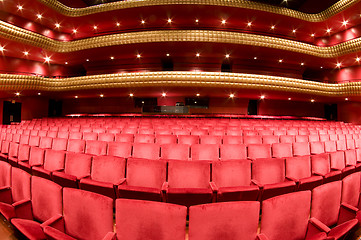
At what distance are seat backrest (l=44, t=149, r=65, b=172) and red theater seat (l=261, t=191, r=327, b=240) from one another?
60.9 inches

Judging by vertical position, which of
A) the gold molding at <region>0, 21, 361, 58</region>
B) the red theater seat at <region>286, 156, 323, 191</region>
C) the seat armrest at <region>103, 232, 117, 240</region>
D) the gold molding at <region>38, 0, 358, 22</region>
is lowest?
the seat armrest at <region>103, 232, 117, 240</region>

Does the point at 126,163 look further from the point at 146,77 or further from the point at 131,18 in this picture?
the point at 131,18

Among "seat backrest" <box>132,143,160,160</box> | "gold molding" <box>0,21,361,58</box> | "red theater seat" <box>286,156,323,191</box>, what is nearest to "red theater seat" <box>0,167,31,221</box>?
"seat backrest" <box>132,143,160,160</box>

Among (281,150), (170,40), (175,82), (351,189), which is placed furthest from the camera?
(170,40)

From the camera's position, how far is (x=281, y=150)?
1792mm

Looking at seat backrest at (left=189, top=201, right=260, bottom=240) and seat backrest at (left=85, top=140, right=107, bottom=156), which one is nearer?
seat backrest at (left=189, top=201, right=260, bottom=240)

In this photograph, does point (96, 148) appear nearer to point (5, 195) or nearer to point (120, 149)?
point (120, 149)

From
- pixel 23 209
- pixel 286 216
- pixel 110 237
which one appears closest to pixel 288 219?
pixel 286 216

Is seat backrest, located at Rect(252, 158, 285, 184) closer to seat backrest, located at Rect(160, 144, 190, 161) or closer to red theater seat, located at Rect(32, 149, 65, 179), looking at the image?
seat backrest, located at Rect(160, 144, 190, 161)

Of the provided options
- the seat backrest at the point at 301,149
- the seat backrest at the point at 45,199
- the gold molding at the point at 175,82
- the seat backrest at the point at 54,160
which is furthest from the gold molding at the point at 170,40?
the seat backrest at the point at 45,199

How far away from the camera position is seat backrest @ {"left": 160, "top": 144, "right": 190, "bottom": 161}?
5.40 ft

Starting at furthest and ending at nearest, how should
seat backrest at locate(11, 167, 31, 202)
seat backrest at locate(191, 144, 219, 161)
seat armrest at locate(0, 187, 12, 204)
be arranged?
seat backrest at locate(191, 144, 219, 161) → seat armrest at locate(0, 187, 12, 204) → seat backrest at locate(11, 167, 31, 202)

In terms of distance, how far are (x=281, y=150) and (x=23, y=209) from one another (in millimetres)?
2177

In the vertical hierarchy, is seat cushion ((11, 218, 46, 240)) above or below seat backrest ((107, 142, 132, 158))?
below
